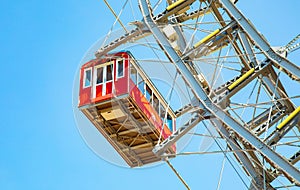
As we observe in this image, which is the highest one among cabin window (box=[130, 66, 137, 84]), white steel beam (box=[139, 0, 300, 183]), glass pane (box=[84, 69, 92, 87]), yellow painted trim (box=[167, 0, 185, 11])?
glass pane (box=[84, 69, 92, 87])

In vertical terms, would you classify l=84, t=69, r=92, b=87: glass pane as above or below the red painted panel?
above

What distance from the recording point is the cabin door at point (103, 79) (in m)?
21.5

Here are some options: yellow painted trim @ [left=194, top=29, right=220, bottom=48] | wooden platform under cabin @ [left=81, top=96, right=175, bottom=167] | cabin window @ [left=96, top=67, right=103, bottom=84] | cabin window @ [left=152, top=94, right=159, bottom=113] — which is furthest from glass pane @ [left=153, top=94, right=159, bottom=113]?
yellow painted trim @ [left=194, top=29, right=220, bottom=48]

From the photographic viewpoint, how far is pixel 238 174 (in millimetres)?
19766

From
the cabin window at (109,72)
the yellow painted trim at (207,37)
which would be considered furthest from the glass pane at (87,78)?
the yellow painted trim at (207,37)

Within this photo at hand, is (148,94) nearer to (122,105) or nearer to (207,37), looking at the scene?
(122,105)

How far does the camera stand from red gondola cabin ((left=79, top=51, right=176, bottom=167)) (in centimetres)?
2123

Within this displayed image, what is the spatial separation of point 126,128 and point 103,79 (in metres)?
1.69

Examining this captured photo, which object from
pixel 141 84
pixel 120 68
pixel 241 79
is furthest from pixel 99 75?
pixel 241 79

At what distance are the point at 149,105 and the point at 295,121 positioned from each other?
5.21 metres

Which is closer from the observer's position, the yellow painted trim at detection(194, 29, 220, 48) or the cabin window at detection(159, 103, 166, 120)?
the yellow painted trim at detection(194, 29, 220, 48)

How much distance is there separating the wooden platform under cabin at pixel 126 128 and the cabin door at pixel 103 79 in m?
0.41

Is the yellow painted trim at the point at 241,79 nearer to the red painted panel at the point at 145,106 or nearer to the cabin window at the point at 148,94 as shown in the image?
the red painted panel at the point at 145,106

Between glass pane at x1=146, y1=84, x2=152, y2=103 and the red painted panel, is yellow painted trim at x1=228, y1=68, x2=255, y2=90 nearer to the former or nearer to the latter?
the red painted panel
